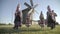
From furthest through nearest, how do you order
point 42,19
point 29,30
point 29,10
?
point 29,10 → point 42,19 → point 29,30

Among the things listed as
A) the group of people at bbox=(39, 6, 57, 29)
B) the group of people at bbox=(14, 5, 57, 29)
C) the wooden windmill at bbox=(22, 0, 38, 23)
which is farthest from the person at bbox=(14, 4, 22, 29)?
the group of people at bbox=(39, 6, 57, 29)

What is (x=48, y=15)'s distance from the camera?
6.66 meters

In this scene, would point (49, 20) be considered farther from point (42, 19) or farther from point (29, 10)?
point (29, 10)

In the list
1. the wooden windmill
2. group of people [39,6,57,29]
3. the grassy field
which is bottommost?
the grassy field

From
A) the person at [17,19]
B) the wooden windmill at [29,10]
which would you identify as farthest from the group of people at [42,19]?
the wooden windmill at [29,10]

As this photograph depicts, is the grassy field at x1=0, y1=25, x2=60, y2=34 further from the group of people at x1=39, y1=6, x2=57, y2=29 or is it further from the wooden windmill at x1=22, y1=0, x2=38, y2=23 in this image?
the wooden windmill at x1=22, y1=0, x2=38, y2=23

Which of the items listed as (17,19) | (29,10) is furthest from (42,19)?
(17,19)

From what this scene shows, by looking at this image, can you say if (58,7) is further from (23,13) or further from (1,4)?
(1,4)

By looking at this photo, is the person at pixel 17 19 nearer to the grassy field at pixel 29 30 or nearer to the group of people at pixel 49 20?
the grassy field at pixel 29 30

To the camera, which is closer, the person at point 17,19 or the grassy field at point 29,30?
the grassy field at point 29,30

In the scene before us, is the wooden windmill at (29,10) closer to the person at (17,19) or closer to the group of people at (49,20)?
the person at (17,19)

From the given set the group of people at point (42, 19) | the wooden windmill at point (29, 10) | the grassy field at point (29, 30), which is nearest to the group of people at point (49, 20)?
the group of people at point (42, 19)

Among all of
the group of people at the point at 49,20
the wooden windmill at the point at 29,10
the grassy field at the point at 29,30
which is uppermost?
the wooden windmill at the point at 29,10

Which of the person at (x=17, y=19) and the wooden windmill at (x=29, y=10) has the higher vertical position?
the wooden windmill at (x=29, y=10)
